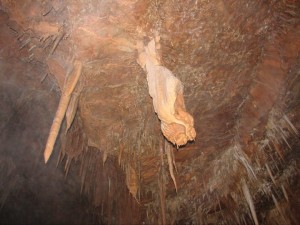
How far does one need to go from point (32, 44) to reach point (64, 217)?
5237 millimetres

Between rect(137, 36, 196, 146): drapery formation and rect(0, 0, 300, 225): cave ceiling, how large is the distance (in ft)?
1.91

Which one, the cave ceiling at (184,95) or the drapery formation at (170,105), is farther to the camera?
the cave ceiling at (184,95)

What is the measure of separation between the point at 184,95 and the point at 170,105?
1733 millimetres

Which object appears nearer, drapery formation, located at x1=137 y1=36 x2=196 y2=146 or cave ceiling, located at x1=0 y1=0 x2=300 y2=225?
drapery formation, located at x1=137 y1=36 x2=196 y2=146

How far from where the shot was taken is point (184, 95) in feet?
16.9

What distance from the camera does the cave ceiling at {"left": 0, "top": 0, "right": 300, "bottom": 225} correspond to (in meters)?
3.98

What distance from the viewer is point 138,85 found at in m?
4.81

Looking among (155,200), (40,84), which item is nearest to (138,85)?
(40,84)

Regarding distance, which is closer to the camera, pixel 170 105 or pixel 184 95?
pixel 170 105

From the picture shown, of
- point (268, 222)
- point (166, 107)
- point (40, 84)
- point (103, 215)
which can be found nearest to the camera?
point (166, 107)

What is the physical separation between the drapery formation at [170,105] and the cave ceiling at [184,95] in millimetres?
582

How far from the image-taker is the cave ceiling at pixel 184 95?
13.1 ft

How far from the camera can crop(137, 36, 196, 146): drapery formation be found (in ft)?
11.5

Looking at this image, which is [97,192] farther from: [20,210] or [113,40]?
[113,40]
